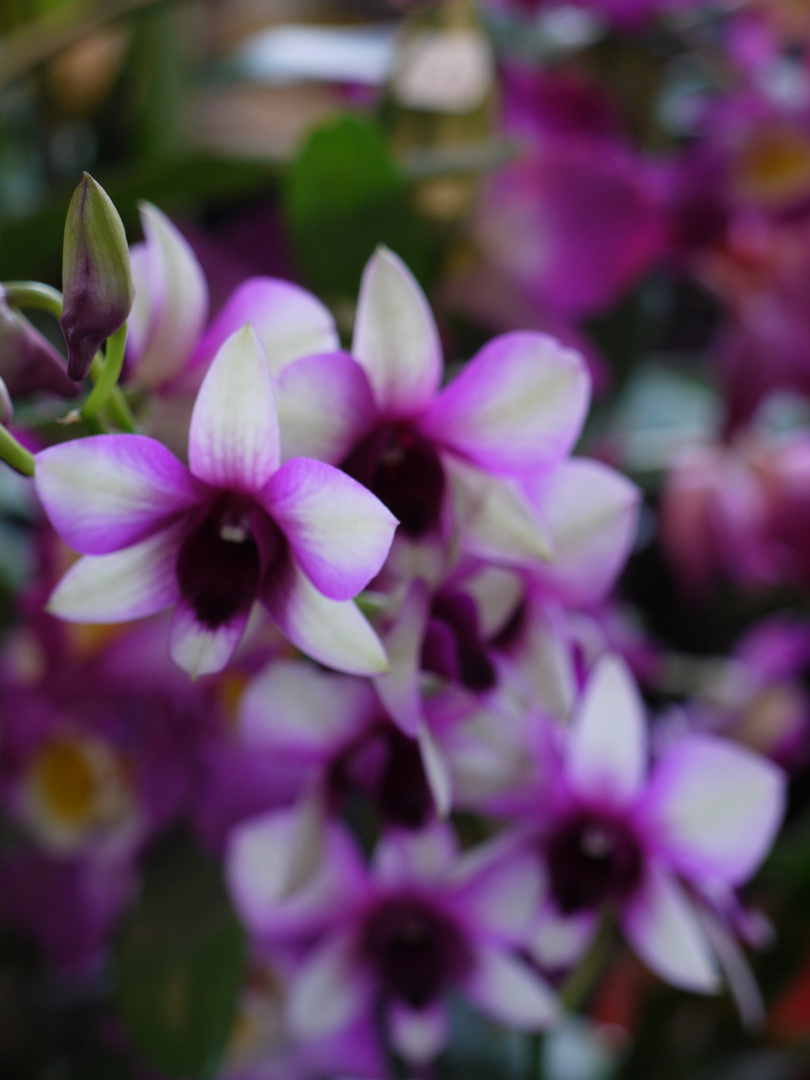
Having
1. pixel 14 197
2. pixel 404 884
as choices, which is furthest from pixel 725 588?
pixel 14 197

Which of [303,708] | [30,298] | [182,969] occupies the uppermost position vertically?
[30,298]

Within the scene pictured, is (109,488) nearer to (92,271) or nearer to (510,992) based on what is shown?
(92,271)

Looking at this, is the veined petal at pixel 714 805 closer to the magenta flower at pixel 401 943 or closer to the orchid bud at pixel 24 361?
the magenta flower at pixel 401 943

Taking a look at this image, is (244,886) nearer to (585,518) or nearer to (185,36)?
(585,518)

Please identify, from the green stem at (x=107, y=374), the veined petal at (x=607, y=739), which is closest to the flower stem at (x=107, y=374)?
the green stem at (x=107, y=374)

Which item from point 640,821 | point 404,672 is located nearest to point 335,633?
point 404,672
